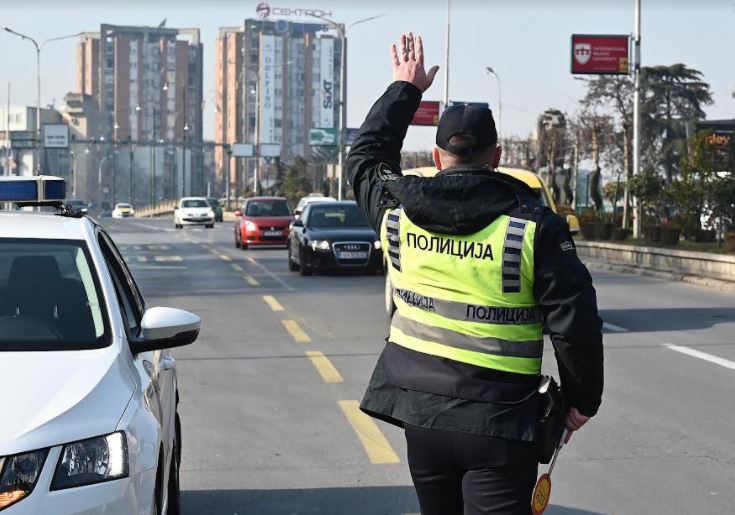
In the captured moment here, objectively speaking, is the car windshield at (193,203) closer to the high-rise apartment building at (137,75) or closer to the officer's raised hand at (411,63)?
the officer's raised hand at (411,63)

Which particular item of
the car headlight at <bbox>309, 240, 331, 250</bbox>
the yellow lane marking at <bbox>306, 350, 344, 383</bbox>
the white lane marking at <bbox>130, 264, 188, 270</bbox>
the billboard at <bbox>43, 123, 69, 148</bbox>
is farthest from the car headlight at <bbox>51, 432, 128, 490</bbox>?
the billboard at <bbox>43, 123, 69, 148</bbox>

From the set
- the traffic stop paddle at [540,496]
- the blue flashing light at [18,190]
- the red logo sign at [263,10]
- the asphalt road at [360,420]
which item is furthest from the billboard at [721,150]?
the red logo sign at [263,10]

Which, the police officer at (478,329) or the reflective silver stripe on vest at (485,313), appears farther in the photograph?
the reflective silver stripe on vest at (485,313)

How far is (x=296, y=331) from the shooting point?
14.8 m

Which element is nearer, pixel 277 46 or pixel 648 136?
pixel 648 136

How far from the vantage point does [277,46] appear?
183625 millimetres

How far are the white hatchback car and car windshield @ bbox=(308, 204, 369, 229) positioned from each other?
126ft

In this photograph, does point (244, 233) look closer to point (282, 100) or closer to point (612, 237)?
point (612, 237)

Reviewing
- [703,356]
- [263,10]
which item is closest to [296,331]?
[703,356]

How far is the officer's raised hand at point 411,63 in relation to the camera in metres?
4.00

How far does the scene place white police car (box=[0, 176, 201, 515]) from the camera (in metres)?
3.75

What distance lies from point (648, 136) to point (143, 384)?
258 ft

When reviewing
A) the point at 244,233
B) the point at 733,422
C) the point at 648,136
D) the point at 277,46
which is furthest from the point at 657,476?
the point at 277,46

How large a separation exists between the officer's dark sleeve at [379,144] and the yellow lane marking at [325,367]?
690cm
